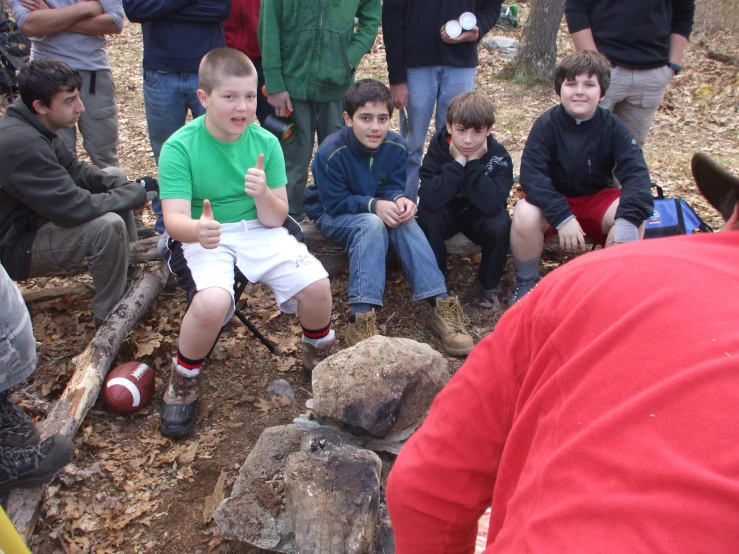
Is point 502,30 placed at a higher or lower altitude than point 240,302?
higher

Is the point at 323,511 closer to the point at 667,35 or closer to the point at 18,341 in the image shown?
the point at 18,341

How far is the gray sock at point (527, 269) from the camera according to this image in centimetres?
396

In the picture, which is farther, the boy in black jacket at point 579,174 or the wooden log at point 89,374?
the boy in black jacket at point 579,174

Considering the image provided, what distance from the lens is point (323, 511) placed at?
2.22 metres

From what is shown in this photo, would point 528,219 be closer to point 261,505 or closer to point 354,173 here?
point 354,173

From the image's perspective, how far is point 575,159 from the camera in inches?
157

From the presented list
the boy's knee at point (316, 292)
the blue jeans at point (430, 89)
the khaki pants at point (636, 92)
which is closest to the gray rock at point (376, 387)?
the boy's knee at point (316, 292)

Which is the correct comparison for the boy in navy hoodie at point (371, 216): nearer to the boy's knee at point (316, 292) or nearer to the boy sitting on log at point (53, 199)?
the boy's knee at point (316, 292)

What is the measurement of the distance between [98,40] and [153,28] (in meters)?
0.53

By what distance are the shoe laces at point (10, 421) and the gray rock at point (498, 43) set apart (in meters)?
9.81

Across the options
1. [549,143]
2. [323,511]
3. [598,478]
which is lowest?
[323,511]

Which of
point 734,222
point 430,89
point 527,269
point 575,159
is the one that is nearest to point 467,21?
point 430,89

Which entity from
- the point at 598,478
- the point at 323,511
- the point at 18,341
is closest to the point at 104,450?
the point at 18,341

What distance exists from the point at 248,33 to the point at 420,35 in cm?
139
